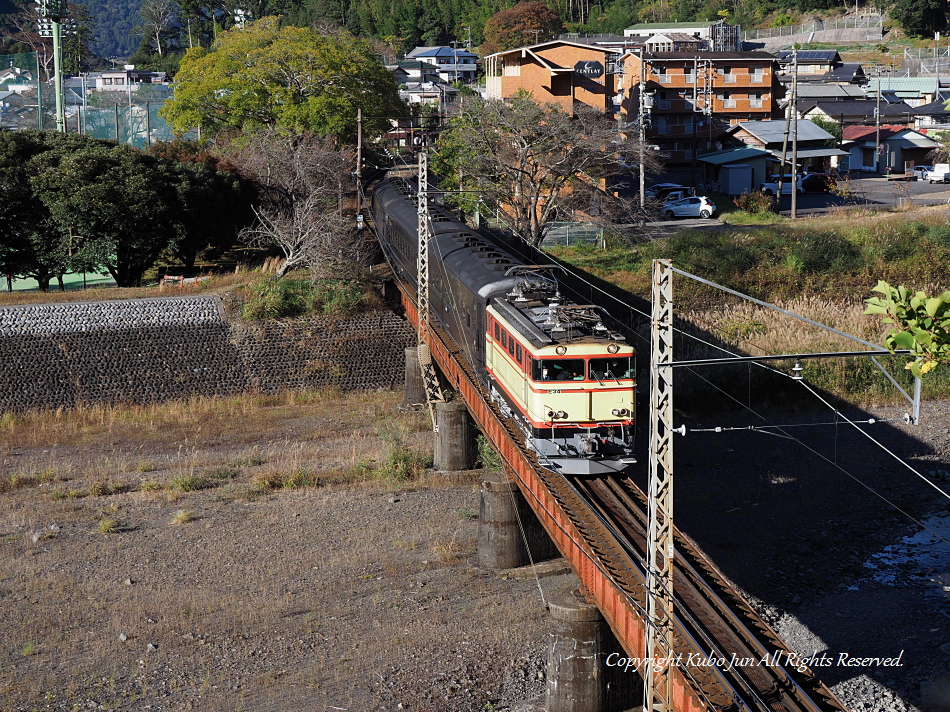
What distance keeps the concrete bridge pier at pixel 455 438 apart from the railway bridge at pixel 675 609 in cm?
742

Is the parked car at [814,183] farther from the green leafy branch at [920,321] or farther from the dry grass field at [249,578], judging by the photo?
the green leafy branch at [920,321]

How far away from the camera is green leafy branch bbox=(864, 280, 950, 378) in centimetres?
766

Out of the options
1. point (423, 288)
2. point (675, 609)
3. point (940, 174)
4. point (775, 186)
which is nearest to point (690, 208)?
point (775, 186)

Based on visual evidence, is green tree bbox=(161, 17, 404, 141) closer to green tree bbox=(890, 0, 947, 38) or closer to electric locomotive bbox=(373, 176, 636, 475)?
electric locomotive bbox=(373, 176, 636, 475)

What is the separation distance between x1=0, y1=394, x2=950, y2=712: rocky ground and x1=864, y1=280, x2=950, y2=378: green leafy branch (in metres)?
11.9

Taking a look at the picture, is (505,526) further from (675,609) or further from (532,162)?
(532,162)

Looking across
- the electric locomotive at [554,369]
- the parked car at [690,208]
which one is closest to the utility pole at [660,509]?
the electric locomotive at [554,369]

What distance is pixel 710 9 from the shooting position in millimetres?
130125

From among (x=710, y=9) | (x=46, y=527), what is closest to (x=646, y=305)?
(x=46, y=527)

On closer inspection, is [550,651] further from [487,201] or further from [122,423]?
[487,201]

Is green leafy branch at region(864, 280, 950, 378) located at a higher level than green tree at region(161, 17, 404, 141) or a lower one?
lower

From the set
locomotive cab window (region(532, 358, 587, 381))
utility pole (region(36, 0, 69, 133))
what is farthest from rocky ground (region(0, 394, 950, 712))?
utility pole (region(36, 0, 69, 133))

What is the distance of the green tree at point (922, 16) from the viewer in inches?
4363

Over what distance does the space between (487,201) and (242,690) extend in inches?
1352
